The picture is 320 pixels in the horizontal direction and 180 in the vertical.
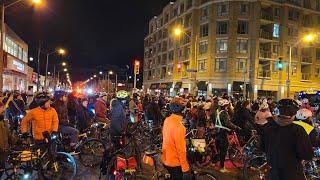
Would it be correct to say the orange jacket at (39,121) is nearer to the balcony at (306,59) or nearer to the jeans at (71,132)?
the jeans at (71,132)

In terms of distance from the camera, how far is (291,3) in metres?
54.9

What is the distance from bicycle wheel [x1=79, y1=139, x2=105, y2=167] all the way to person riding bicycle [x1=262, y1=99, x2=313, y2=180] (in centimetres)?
665

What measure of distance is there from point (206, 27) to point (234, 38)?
5.35m

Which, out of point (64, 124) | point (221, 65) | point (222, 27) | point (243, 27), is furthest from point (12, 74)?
point (64, 124)

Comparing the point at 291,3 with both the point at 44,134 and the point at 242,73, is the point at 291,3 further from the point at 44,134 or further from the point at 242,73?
the point at 44,134

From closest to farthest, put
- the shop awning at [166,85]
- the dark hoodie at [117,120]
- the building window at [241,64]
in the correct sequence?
the dark hoodie at [117,120] < the building window at [241,64] < the shop awning at [166,85]

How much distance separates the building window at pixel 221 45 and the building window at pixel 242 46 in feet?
5.38

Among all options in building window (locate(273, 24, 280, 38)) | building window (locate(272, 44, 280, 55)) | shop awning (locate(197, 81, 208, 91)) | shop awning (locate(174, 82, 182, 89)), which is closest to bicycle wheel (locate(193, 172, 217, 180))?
shop awning (locate(197, 81, 208, 91))

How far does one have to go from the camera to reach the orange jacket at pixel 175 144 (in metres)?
5.28

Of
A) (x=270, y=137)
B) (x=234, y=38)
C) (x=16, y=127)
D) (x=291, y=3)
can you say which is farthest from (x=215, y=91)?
(x=270, y=137)

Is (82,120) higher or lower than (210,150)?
higher

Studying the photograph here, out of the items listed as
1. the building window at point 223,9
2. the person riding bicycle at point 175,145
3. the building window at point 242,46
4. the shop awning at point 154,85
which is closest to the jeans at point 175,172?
the person riding bicycle at point 175,145

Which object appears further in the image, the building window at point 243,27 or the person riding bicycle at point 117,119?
the building window at point 243,27

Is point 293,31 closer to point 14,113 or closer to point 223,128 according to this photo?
point 14,113
